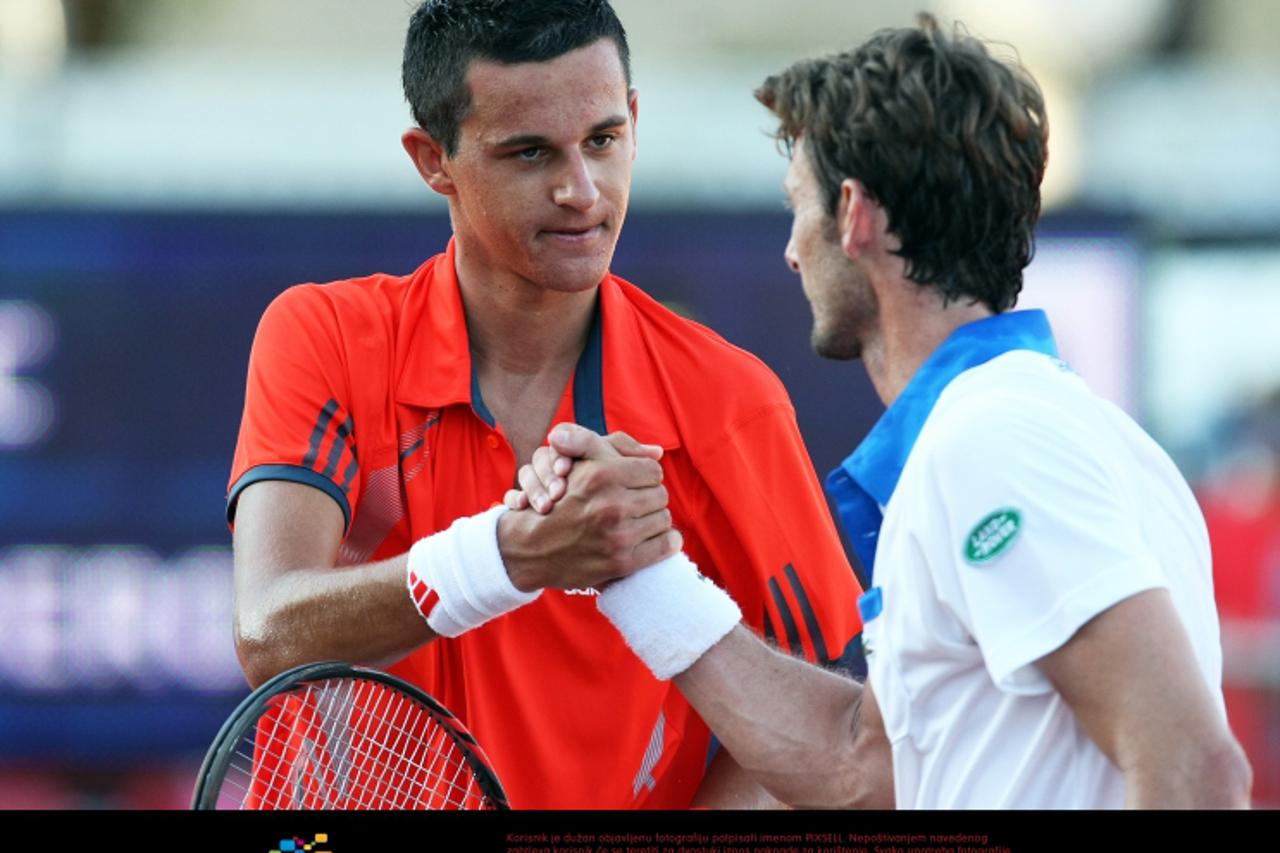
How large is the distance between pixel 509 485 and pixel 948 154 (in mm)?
979

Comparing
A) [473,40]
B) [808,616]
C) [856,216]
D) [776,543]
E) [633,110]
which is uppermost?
[473,40]

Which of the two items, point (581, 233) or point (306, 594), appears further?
point (581, 233)

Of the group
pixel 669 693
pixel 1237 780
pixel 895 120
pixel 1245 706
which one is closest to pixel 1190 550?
pixel 1237 780

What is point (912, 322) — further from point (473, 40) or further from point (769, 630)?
point (473, 40)

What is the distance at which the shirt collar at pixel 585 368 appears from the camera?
3238mm

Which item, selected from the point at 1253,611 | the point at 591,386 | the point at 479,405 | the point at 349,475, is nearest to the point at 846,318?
the point at 591,386

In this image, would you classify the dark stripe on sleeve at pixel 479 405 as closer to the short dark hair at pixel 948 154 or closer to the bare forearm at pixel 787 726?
the bare forearm at pixel 787 726

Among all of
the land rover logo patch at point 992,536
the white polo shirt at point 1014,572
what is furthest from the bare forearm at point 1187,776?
the land rover logo patch at point 992,536

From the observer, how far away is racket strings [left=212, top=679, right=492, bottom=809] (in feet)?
9.08

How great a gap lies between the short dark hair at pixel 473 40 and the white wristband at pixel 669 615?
0.94 meters

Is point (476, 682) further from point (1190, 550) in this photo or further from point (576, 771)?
point (1190, 550)

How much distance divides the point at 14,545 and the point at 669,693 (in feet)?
17.2

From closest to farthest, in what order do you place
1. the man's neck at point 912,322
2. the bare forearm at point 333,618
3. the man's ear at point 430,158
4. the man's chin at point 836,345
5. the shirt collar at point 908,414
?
the shirt collar at point 908,414 < the man's neck at point 912,322 < the man's chin at point 836,345 < the bare forearm at point 333,618 < the man's ear at point 430,158

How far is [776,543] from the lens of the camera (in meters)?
3.20
